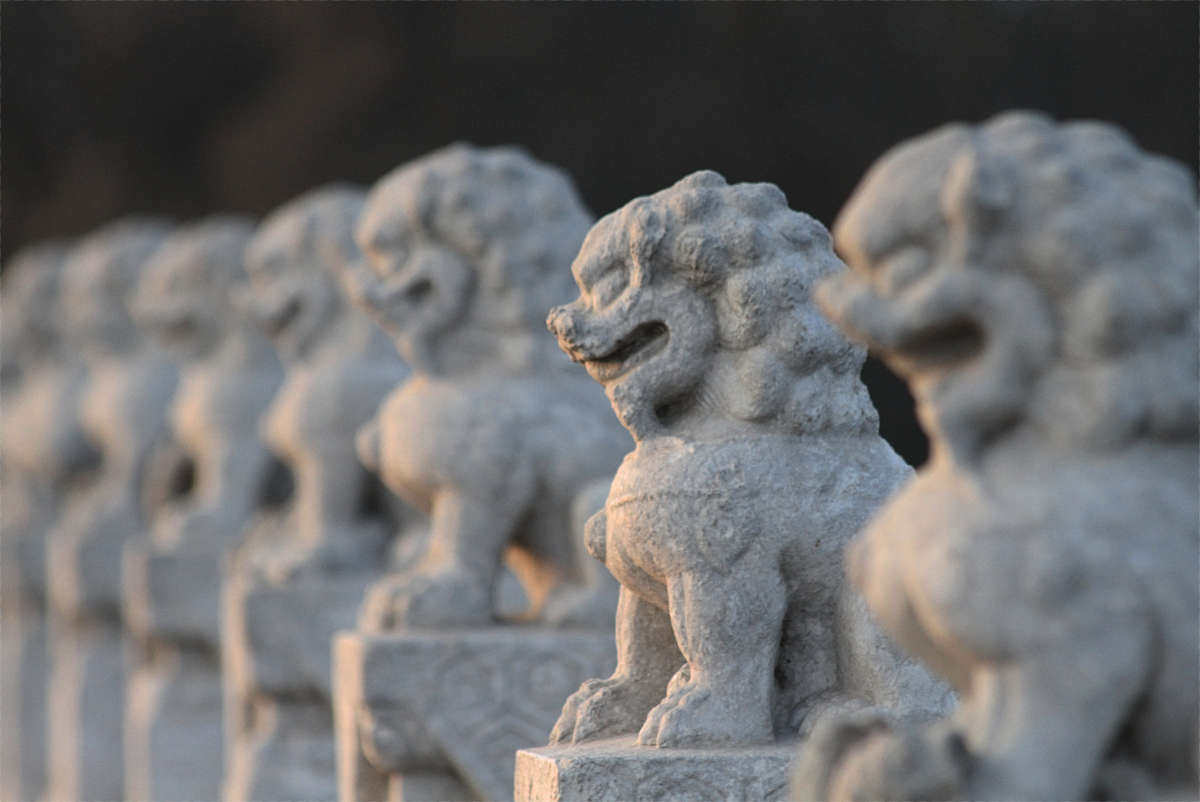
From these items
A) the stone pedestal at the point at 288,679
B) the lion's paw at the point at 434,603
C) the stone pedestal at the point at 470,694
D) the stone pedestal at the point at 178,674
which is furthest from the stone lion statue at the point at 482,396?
the stone pedestal at the point at 178,674

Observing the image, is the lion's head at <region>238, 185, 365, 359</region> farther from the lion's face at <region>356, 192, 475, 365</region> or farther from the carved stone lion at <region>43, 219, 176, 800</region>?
the carved stone lion at <region>43, 219, 176, 800</region>

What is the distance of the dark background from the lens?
9.70m

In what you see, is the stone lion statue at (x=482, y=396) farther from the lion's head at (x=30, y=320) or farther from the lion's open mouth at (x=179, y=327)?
the lion's head at (x=30, y=320)

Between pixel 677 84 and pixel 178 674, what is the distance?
384 centimetres

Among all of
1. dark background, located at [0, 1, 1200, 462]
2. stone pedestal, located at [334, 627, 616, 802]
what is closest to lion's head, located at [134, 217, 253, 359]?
dark background, located at [0, 1, 1200, 462]

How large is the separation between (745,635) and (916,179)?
1.10m

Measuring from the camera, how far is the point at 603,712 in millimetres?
3621

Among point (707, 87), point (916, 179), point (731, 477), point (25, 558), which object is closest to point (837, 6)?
point (707, 87)

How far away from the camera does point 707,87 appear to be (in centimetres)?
993

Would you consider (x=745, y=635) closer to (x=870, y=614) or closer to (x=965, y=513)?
(x=870, y=614)

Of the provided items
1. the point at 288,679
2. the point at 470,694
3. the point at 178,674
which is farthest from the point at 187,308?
the point at 470,694

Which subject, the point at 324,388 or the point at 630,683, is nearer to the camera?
the point at 630,683

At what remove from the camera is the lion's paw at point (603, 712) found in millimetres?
3609

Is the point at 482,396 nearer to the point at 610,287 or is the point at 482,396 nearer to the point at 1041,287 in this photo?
the point at 610,287
